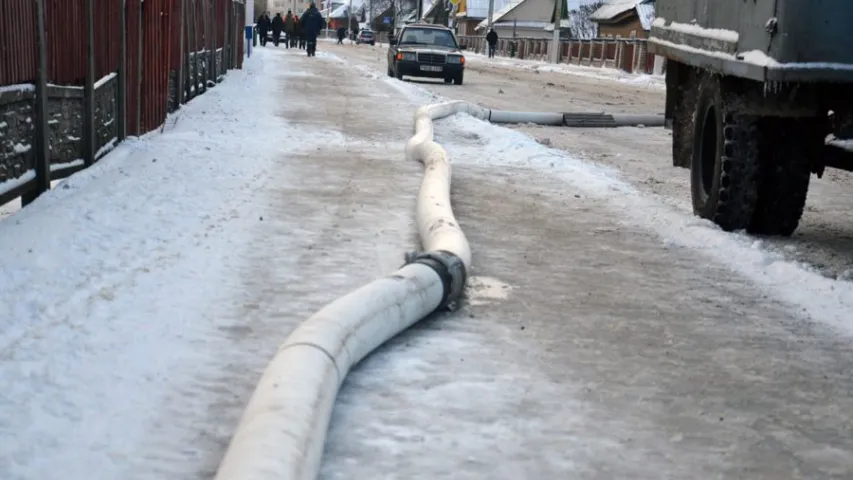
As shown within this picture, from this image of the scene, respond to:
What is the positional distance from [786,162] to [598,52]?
172ft

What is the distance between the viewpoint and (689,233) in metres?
7.12

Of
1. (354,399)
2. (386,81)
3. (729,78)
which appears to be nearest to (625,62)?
(386,81)

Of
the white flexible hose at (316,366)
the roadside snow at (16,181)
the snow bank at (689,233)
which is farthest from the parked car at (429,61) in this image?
the white flexible hose at (316,366)

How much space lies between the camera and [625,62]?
52.1 meters

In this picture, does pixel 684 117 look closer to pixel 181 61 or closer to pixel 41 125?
pixel 41 125

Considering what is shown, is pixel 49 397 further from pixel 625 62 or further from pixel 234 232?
pixel 625 62

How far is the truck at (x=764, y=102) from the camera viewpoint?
5773 mm

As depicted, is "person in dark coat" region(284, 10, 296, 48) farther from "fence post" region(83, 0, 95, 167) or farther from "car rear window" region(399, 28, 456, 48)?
"fence post" region(83, 0, 95, 167)

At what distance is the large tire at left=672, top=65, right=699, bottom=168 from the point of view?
9.06 meters

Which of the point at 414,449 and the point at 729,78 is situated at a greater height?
the point at 729,78

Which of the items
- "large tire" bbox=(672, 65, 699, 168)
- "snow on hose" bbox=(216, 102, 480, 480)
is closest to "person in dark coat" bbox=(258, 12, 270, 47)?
"large tire" bbox=(672, 65, 699, 168)

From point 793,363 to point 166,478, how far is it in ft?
9.01

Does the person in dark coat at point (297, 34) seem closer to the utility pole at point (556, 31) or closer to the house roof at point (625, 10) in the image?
the utility pole at point (556, 31)

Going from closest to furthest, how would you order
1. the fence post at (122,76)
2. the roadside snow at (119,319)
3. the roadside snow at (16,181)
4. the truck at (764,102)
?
1. the roadside snow at (119,319)
2. the truck at (764,102)
3. the roadside snow at (16,181)
4. the fence post at (122,76)
